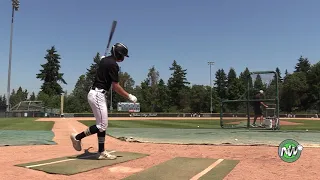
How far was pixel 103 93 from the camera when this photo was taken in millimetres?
6105

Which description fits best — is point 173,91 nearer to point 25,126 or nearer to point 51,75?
point 51,75

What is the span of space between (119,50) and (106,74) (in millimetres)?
566

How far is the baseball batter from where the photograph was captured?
19.7 feet

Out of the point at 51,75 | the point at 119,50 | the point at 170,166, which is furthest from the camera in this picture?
the point at 51,75

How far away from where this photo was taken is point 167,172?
4918 mm

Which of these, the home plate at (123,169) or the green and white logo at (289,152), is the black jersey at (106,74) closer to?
the home plate at (123,169)

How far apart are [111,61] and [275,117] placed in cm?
1017

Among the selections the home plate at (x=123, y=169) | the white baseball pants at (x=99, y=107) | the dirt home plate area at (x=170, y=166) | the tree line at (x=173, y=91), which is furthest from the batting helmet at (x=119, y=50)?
the tree line at (x=173, y=91)

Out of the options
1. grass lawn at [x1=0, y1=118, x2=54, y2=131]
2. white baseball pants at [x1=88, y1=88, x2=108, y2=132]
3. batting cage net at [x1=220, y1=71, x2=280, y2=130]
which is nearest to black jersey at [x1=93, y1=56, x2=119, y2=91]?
white baseball pants at [x1=88, y1=88, x2=108, y2=132]

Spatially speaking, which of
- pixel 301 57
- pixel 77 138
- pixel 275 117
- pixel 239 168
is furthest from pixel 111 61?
pixel 301 57

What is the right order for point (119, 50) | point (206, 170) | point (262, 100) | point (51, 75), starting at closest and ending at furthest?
point (206, 170)
point (119, 50)
point (262, 100)
point (51, 75)

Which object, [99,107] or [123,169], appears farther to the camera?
[99,107]

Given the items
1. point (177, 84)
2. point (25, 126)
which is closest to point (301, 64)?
point (177, 84)

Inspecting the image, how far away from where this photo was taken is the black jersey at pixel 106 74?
6133 mm
